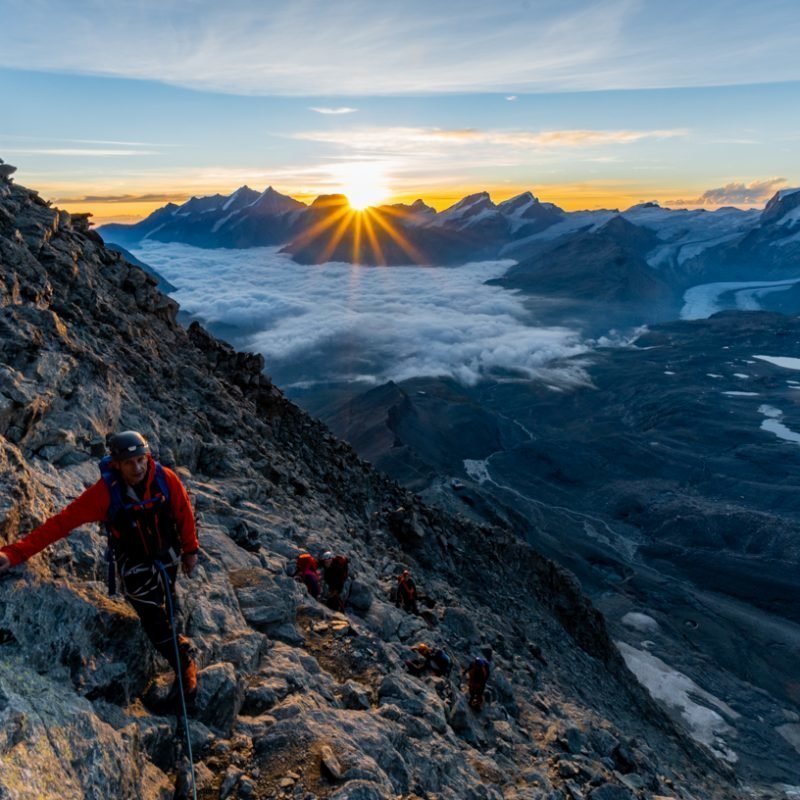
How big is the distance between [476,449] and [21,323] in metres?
188

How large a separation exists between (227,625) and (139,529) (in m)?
4.63

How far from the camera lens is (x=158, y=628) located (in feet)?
25.8

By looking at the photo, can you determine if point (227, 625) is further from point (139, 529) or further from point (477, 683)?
point (477, 683)

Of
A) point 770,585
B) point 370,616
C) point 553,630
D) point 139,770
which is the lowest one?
point 770,585

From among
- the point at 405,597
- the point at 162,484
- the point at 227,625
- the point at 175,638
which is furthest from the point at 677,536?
the point at 162,484

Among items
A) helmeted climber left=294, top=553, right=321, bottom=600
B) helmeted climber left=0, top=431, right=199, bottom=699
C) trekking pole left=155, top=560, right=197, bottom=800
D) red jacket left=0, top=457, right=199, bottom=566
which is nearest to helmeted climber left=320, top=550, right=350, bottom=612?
helmeted climber left=294, top=553, right=321, bottom=600

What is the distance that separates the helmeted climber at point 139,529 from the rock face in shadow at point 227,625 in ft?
1.38

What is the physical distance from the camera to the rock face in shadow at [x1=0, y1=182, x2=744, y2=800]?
7152 mm

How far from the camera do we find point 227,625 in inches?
440

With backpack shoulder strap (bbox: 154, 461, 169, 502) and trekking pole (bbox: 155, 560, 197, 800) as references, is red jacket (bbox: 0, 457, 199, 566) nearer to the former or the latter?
backpack shoulder strap (bbox: 154, 461, 169, 502)

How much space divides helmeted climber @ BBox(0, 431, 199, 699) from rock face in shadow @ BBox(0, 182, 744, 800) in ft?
1.38

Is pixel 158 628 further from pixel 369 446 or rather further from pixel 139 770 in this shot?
pixel 369 446

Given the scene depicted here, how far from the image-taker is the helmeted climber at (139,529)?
272 inches

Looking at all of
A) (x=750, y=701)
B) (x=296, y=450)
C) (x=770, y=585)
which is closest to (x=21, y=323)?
(x=296, y=450)
